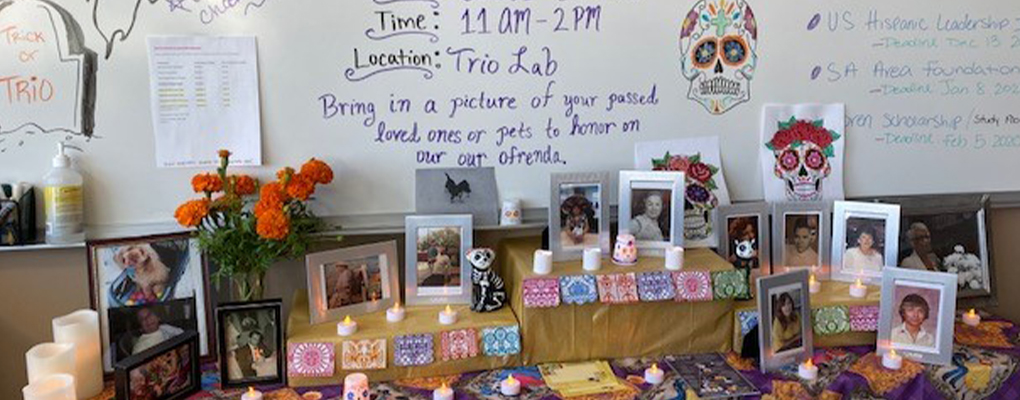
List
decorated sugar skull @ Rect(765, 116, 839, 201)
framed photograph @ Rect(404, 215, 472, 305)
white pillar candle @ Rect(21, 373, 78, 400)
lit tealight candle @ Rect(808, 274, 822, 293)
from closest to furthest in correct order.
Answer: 1. white pillar candle @ Rect(21, 373, 78, 400)
2. framed photograph @ Rect(404, 215, 472, 305)
3. lit tealight candle @ Rect(808, 274, 822, 293)
4. decorated sugar skull @ Rect(765, 116, 839, 201)

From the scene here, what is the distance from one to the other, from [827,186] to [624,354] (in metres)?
0.72

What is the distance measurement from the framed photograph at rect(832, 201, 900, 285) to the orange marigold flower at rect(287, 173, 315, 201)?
48.8 inches

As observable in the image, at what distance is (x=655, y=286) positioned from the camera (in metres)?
1.66

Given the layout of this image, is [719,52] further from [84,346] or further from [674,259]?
[84,346]

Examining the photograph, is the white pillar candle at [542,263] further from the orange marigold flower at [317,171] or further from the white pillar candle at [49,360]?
the white pillar candle at [49,360]

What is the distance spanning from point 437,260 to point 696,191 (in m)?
0.66

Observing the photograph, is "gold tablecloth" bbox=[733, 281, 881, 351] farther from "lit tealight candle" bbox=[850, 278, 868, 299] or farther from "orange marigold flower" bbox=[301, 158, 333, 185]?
"orange marigold flower" bbox=[301, 158, 333, 185]

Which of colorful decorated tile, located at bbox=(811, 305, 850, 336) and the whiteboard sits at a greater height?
the whiteboard

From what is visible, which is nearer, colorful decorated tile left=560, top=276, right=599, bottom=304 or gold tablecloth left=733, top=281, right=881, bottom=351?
colorful decorated tile left=560, top=276, right=599, bottom=304

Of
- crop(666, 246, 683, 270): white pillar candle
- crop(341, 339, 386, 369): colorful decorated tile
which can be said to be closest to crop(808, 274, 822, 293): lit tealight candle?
crop(666, 246, 683, 270): white pillar candle

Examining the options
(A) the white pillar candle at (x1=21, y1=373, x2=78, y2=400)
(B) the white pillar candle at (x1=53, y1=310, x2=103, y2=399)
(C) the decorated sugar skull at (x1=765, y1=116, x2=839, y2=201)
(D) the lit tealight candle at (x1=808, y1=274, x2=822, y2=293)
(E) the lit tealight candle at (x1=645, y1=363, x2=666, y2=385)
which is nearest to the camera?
(A) the white pillar candle at (x1=21, y1=373, x2=78, y2=400)

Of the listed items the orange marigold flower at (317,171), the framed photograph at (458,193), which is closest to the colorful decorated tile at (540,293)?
the framed photograph at (458,193)

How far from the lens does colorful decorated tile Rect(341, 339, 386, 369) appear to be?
1.58 m

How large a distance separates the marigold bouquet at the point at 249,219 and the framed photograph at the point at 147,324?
0.09 meters
